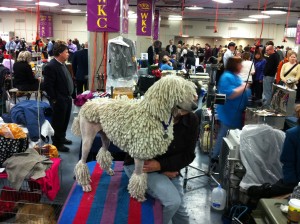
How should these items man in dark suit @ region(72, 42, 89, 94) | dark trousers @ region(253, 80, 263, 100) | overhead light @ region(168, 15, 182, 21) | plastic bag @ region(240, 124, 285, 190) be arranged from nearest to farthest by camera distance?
plastic bag @ region(240, 124, 285, 190) < man in dark suit @ region(72, 42, 89, 94) < dark trousers @ region(253, 80, 263, 100) < overhead light @ region(168, 15, 182, 21)

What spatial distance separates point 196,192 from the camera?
3377 millimetres

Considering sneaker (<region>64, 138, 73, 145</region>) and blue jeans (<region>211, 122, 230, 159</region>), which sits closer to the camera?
blue jeans (<region>211, 122, 230, 159</region>)

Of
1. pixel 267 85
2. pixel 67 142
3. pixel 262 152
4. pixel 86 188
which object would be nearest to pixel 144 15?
pixel 267 85

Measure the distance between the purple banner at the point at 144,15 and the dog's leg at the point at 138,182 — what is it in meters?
9.19

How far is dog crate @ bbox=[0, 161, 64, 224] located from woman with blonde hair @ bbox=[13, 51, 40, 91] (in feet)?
12.6

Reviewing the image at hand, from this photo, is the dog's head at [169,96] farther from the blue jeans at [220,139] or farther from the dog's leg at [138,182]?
the blue jeans at [220,139]

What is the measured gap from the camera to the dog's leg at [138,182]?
5.84ft

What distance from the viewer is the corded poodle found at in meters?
1.65

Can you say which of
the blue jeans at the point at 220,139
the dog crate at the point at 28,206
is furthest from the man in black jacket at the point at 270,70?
the dog crate at the point at 28,206

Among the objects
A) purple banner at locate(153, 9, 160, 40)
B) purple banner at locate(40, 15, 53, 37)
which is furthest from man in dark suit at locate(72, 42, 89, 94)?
purple banner at locate(40, 15, 53, 37)

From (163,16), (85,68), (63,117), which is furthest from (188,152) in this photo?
(163,16)

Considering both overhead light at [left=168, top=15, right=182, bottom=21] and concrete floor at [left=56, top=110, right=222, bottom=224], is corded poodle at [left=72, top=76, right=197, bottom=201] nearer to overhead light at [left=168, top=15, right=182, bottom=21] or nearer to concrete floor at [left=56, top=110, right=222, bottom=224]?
concrete floor at [left=56, top=110, right=222, bottom=224]

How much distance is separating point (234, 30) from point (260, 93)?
13.8 metres

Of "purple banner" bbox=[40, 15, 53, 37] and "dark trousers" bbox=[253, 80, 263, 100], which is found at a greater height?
"purple banner" bbox=[40, 15, 53, 37]
